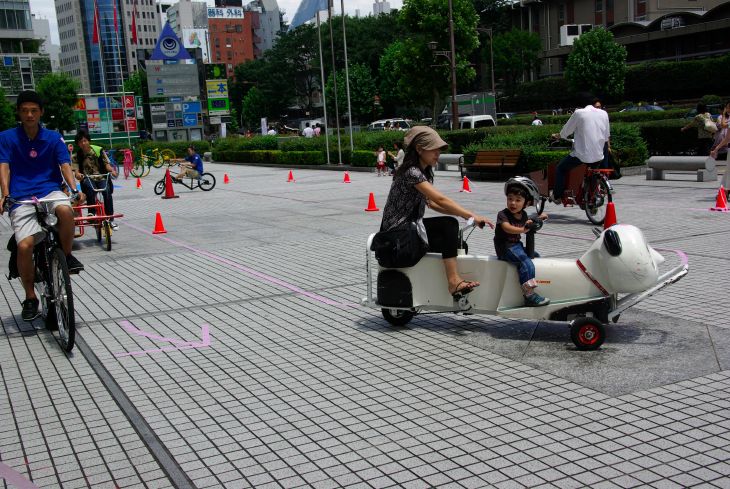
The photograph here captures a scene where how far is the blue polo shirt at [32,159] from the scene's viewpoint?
6.61m

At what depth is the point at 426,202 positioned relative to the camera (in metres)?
6.38

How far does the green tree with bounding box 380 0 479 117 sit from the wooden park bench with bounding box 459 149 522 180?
3299 centimetres

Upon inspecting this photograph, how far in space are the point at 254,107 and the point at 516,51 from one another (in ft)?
169

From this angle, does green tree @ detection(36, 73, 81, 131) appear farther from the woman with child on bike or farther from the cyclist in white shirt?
the cyclist in white shirt

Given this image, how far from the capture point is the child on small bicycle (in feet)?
19.0

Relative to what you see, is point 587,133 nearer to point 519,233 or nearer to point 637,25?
point 519,233

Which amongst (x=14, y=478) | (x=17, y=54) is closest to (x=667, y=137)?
(x=14, y=478)

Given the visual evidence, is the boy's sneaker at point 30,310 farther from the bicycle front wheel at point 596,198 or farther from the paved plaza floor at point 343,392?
the bicycle front wheel at point 596,198

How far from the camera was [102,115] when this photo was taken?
7319cm

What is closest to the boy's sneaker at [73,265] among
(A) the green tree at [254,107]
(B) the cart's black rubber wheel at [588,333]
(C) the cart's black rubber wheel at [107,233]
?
(B) the cart's black rubber wheel at [588,333]

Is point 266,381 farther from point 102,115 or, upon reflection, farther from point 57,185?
point 102,115

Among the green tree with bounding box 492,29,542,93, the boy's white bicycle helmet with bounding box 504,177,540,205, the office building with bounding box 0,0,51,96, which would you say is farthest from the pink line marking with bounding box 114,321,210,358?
the office building with bounding box 0,0,51,96

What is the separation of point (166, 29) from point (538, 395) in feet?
224

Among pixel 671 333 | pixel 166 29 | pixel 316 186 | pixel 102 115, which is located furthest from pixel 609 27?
pixel 671 333
